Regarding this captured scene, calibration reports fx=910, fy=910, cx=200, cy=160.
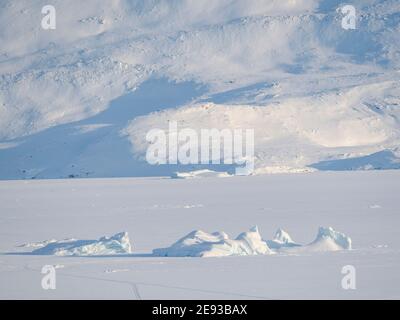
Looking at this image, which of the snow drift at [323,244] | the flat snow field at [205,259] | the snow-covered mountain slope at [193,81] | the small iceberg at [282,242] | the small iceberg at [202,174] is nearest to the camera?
the flat snow field at [205,259]

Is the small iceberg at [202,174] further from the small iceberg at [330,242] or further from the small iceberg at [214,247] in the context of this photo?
the small iceberg at [214,247]

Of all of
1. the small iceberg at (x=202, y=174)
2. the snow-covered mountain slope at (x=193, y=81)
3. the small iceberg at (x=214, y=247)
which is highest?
the snow-covered mountain slope at (x=193, y=81)

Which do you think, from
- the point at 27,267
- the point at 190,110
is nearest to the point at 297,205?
the point at 27,267

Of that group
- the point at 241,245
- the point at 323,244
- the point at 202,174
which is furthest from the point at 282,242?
the point at 202,174

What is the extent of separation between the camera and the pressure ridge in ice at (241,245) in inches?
747

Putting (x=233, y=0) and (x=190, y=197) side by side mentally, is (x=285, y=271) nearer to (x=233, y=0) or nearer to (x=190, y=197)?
(x=190, y=197)

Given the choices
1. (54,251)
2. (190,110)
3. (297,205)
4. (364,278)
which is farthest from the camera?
(190,110)

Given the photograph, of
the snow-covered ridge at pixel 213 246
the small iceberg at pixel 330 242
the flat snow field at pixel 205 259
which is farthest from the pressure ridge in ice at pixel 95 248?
the small iceberg at pixel 330 242

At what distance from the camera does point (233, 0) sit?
135875 mm

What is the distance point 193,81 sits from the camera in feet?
387

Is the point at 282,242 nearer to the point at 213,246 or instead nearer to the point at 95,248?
the point at 213,246

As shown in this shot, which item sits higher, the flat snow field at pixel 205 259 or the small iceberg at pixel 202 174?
the small iceberg at pixel 202 174

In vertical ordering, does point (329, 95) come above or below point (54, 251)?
above
